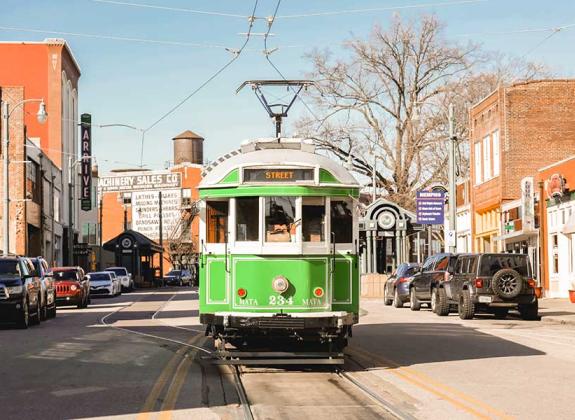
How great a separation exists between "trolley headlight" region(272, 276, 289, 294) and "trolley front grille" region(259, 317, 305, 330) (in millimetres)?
402

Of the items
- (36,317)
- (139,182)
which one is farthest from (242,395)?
(139,182)

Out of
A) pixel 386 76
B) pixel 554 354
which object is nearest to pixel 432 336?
pixel 554 354

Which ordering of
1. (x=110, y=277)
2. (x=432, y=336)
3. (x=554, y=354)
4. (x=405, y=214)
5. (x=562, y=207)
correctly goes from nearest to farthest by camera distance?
1. (x=554, y=354)
2. (x=432, y=336)
3. (x=562, y=207)
4. (x=405, y=214)
5. (x=110, y=277)

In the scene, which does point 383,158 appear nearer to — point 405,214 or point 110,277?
point 405,214

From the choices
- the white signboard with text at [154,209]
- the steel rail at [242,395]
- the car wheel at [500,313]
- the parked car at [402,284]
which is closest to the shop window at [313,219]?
the steel rail at [242,395]

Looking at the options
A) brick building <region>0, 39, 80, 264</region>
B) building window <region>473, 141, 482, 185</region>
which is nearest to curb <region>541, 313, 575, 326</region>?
building window <region>473, 141, 482, 185</region>

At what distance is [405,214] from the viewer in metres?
52.6

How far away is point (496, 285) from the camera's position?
2880 centimetres

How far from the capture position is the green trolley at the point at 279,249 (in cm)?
1530

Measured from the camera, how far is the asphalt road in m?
11.7

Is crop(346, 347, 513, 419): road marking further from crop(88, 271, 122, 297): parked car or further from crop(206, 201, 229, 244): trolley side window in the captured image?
crop(88, 271, 122, 297): parked car

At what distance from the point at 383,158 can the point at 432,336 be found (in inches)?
1674

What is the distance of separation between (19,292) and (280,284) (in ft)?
45.9

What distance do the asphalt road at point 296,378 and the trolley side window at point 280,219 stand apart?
1935mm
